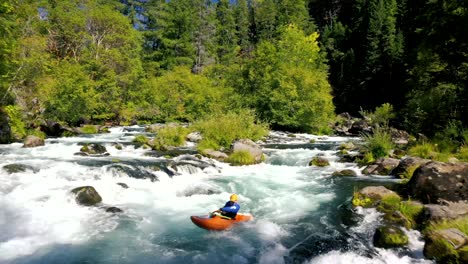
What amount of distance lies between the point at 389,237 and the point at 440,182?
2794 mm

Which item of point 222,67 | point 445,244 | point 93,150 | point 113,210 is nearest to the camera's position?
point 445,244

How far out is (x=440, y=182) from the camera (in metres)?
8.94

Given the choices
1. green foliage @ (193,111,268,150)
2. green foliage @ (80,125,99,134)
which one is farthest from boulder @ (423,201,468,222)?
green foliage @ (80,125,99,134)

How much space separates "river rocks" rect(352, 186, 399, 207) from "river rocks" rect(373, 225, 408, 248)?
7.39 feet

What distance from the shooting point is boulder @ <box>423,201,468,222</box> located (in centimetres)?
739

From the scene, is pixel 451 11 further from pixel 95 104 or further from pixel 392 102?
pixel 392 102

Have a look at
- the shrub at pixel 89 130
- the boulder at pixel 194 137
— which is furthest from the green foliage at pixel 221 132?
the shrub at pixel 89 130

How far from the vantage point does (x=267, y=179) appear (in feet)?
46.7

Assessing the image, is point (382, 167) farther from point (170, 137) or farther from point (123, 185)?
point (170, 137)

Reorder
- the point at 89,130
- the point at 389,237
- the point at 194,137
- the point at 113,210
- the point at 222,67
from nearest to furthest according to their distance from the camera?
the point at 389,237
the point at 113,210
the point at 194,137
the point at 89,130
the point at 222,67

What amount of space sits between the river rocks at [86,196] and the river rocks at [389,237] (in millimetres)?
7507

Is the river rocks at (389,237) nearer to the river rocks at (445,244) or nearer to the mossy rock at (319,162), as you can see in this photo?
the river rocks at (445,244)

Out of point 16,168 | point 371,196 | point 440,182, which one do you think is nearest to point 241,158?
point 371,196

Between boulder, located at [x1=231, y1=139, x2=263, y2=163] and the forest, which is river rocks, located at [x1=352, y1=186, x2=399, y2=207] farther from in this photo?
boulder, located at [x1=231, y1=139, x2=263, y2=163]
